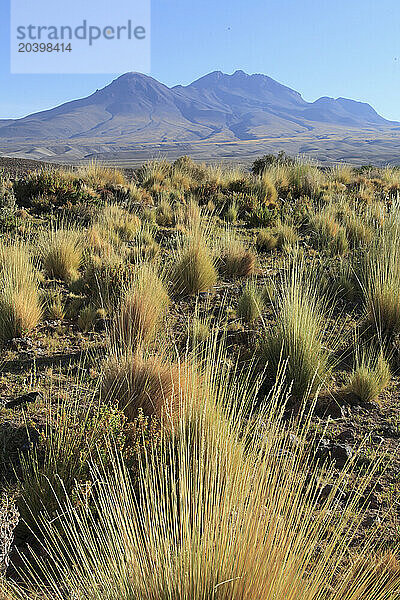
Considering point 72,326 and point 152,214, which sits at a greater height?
point 152,214

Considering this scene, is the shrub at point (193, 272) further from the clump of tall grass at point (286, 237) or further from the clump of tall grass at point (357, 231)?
the clump of tall grass at point (357, 231)

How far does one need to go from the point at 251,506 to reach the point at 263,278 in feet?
14.0

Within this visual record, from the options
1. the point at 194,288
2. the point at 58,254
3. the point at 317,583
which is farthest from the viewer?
the point at 58,254

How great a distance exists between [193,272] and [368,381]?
93.0 inches

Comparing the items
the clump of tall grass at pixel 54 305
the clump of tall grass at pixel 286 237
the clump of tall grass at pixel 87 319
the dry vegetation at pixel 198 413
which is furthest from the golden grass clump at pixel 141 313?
the clump of tall grass at pixel 286 237

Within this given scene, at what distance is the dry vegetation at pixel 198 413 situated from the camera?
1.26 meters

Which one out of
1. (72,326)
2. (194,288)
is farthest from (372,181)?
(72,326)

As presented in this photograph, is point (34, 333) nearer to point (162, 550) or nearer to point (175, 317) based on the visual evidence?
point (175, 317)

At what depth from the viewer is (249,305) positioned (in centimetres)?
429

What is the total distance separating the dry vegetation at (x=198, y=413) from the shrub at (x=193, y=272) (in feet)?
0.06

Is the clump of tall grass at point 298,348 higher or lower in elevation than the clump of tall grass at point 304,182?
lower

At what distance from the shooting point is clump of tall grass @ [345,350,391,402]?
3.05 meters

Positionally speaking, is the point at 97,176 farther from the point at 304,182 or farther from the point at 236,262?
the point at 236,262

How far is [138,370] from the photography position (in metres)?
2.70
